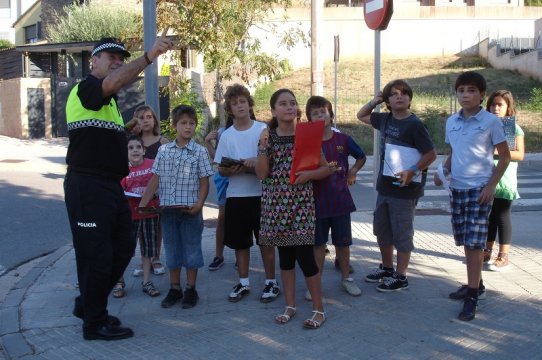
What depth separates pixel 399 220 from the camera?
5473mm

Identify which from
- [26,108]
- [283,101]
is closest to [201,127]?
[26,108]

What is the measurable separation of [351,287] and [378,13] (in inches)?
104

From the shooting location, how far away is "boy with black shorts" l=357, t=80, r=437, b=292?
537cm

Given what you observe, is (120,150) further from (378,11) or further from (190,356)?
(378,11)

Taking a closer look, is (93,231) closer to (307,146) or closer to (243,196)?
(243,196)

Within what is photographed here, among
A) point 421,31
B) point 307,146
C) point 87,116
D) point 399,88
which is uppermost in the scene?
point 421,31

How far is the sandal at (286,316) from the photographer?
490 centimetres

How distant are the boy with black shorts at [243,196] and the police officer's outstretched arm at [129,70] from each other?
128 centimetres

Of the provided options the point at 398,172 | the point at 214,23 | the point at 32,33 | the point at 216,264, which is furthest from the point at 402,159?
the point at 32,33

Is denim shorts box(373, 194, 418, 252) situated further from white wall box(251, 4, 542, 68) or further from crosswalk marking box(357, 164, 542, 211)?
white wall box(251, 4, 542, 68)

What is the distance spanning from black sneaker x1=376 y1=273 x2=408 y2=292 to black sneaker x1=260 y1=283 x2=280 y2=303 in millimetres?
891

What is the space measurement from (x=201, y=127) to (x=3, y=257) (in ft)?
30.4

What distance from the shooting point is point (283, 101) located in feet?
16.0

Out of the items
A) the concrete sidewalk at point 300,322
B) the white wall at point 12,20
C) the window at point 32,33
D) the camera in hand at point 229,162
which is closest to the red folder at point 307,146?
the camera in hand at point 229,162
